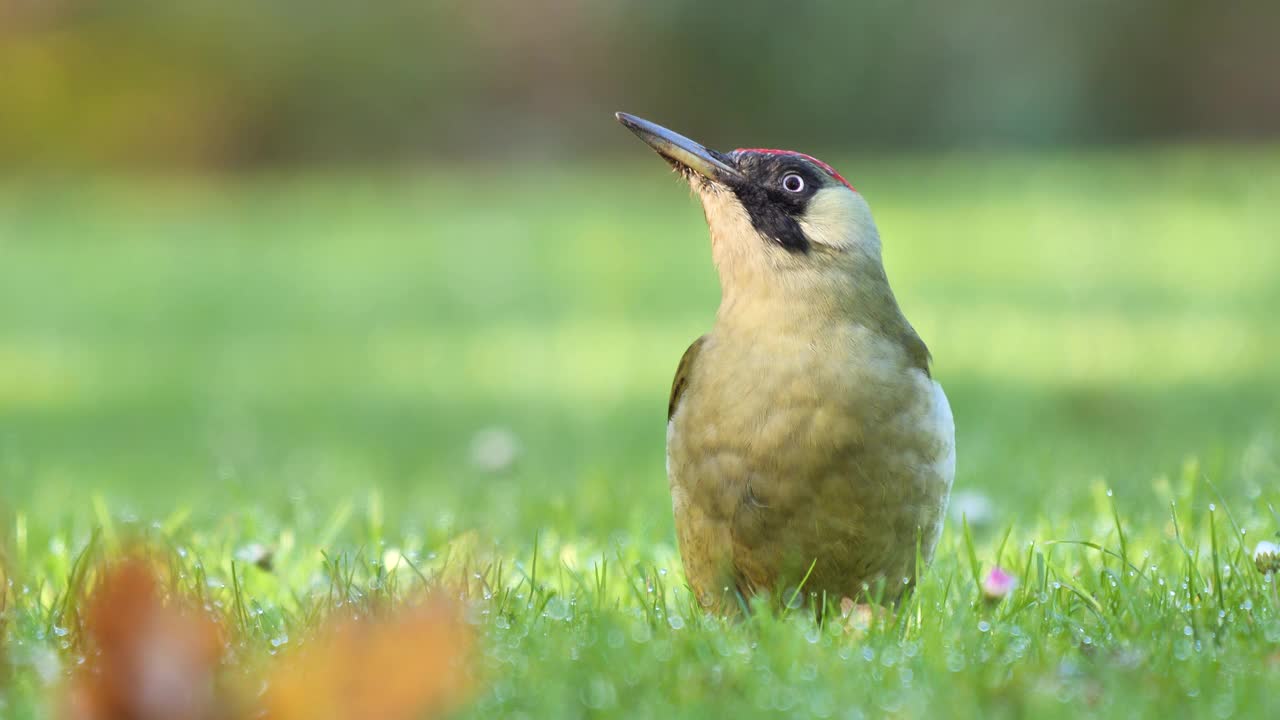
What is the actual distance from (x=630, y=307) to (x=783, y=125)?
47.5 ft

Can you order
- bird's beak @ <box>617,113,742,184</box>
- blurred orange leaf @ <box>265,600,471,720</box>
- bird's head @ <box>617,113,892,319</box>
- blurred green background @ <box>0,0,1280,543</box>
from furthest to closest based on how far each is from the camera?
blurred green background @ <box>0,0,1280,543</box> < bird's beak @ <box>617,113,742,184</box> < bird's head @ <box>617,113,892,319</box> < blurred orange leaf @ <box>265,600,471,720</box>

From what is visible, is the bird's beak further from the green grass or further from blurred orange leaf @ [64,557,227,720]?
blurred orange leaf @ [64,557,227,720]

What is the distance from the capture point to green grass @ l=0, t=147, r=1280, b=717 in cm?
290

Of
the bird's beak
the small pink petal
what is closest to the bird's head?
the bird's beak

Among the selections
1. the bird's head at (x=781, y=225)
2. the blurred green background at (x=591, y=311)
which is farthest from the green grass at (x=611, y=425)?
the bird's head at (x=781, y=225)

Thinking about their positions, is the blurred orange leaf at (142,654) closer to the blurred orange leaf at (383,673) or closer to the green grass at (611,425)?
the blurred orange leaf at (383,673)

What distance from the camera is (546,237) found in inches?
569

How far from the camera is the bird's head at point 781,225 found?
3.67 metres

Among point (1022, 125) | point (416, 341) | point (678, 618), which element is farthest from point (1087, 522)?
point (1022, 125)

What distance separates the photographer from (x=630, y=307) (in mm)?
10703

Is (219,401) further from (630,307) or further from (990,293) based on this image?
(990,293)

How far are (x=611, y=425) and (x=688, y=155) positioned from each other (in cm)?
370

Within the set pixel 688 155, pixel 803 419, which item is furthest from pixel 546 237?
pixel 803 419

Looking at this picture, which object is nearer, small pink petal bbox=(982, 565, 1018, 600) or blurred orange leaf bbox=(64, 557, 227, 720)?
blurred orange leaf bbox=(64, 557, 227, 720)
